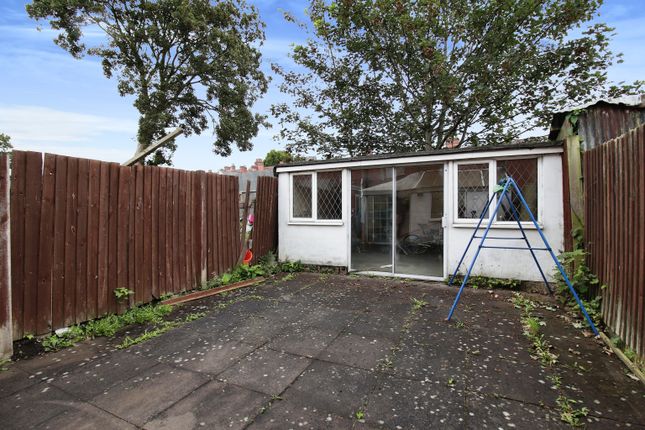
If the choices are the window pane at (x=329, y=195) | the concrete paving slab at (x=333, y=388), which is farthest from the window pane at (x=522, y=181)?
the concrete paving slab at (x=333, y=388)

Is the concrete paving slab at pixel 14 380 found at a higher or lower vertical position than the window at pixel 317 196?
lower

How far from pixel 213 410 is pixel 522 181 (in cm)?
588

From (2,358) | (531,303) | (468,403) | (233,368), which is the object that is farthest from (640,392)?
(2,358)

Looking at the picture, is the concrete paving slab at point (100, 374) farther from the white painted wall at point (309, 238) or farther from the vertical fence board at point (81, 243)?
the white painted wall at point (309, 238)

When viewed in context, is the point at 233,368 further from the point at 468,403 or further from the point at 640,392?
the point at 640,392

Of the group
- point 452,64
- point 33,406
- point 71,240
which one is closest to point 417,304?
point 33,406

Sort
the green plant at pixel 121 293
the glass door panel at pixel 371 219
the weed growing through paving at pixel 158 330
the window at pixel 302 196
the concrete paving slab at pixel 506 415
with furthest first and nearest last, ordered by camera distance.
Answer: the window at pixel 302 196 → the glass door panel at pixel 371 219 → the green plant at pixel 121 293 → the weed growing through paving at pixel 158 330 → the concrete paving slab at pixel 506 415

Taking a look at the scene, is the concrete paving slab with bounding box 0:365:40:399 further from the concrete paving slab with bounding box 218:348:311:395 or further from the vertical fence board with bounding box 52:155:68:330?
the concrete paving slab with bounding box 218:348:311:395

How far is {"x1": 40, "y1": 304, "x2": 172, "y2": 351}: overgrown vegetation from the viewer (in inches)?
126

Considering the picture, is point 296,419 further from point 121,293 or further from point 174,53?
point 174,53

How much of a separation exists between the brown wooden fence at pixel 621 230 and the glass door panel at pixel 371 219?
11.7ft

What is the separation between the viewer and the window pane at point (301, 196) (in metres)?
7.24

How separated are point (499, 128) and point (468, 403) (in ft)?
39.5

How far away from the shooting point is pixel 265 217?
7.16 m
